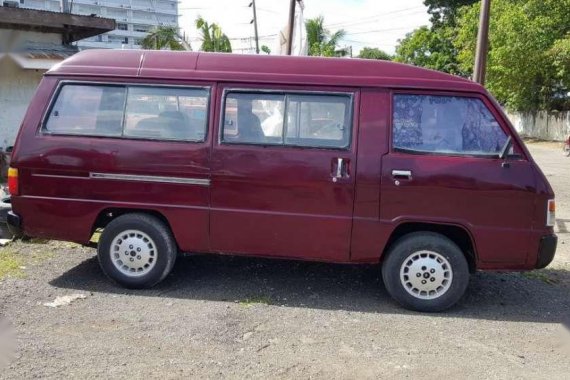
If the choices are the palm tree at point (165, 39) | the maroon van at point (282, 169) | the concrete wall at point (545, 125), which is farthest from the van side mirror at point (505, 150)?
the palm tree at point (165, 39)

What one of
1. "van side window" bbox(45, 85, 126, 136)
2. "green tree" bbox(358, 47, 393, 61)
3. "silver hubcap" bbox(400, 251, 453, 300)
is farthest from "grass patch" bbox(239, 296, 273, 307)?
"green tree" bbox(358, 47, 393, 61)

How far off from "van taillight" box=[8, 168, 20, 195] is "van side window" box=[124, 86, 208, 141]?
1.10 meters

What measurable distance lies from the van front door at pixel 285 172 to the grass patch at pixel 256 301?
42cm

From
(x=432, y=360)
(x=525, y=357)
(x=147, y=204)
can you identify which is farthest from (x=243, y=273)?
(x=525, y=357)

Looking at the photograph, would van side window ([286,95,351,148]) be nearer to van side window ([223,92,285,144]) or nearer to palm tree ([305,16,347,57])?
van side window ([223,92,285,144])

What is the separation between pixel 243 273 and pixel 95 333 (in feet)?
6.08

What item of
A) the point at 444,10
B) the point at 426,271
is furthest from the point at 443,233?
the point at 444,10

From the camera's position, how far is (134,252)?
5.18m

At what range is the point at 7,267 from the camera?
5.74 m

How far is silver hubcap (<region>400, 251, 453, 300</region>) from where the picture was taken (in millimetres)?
4863

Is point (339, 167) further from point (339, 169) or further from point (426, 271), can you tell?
point (426, 271)

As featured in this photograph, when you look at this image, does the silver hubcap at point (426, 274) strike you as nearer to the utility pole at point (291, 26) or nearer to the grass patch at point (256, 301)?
the grass patch at point (256, 301)

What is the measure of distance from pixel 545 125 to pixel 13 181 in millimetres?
32466

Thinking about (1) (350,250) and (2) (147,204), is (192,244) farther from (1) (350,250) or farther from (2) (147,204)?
(1) (350,250)
